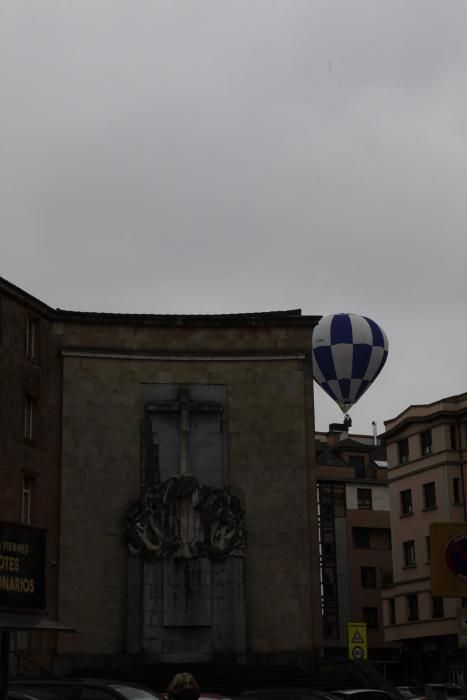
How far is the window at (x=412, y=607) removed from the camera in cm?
7688

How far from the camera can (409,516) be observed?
257 feet

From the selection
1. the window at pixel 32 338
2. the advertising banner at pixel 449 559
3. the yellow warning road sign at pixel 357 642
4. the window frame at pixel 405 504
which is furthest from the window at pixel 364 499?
the advertising banner at pixel 449 559

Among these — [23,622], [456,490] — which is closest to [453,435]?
[456,490]

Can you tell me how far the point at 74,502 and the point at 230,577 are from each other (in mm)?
5663

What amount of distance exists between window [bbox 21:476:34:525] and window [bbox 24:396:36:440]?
138cm

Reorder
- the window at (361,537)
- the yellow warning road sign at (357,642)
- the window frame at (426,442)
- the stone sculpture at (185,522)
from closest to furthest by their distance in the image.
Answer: the stone sculpture at (185,522) < the yellow warning road sign at (357,642) < the window frame at (426,442) < the window at (361,537)

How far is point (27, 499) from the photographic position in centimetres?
3850

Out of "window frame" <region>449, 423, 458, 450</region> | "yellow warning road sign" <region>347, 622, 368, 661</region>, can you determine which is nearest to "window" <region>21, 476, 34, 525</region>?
"yellow warning road sign" <region>347, 622, 368, 661</region>

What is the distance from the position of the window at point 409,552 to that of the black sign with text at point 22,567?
6456 cm

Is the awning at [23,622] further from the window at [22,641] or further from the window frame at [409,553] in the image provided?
the window frame at [409,553]

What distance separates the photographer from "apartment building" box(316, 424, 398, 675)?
85812 mm

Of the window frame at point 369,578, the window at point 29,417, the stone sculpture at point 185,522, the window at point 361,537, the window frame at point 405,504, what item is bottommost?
the stone sculpture at point 185,522

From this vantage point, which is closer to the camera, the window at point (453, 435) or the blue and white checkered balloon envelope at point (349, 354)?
the blue and white checkered balloon envelope at point (349, 354)

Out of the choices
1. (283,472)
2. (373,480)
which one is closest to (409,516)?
(373,480)
